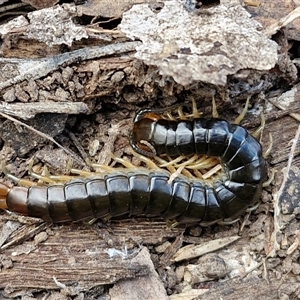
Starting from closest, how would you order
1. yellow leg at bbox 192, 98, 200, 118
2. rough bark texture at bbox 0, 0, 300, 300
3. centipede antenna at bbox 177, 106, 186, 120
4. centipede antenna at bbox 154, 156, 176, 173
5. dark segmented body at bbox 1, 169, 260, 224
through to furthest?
rough bark texture at bbox 0, 0, 300, 300
dark segmented body at bbox 1, 169, 260, 224
yellow leg at bbox 192, 98, 200, 118
centipede antenna at bbox 177, 106, 186, 120
centipede antenna at bbox 154, 156, 176, 173

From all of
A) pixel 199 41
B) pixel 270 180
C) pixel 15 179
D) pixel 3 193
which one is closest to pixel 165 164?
pixel 270 180

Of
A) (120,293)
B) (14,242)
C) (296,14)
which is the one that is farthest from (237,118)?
(14,242)

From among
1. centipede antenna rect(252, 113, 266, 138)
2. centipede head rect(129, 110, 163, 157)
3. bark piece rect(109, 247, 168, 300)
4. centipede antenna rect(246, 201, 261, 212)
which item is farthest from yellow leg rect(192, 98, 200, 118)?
bark piece rect(109, 247, 168, 300)

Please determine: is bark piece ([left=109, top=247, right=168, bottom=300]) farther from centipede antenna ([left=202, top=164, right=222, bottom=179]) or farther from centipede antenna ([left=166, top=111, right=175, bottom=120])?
centipede antenna ([left=166, top=111, right=175, bottom=120])

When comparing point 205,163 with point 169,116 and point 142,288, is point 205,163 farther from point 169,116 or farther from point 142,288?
point 142,288

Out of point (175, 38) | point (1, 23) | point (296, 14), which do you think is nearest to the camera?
point (175, 38)

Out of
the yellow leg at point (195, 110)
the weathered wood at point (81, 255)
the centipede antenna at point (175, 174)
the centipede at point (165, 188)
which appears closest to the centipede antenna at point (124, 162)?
the centipede at point (165, 188)

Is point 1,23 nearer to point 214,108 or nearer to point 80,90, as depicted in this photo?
point 80,90
